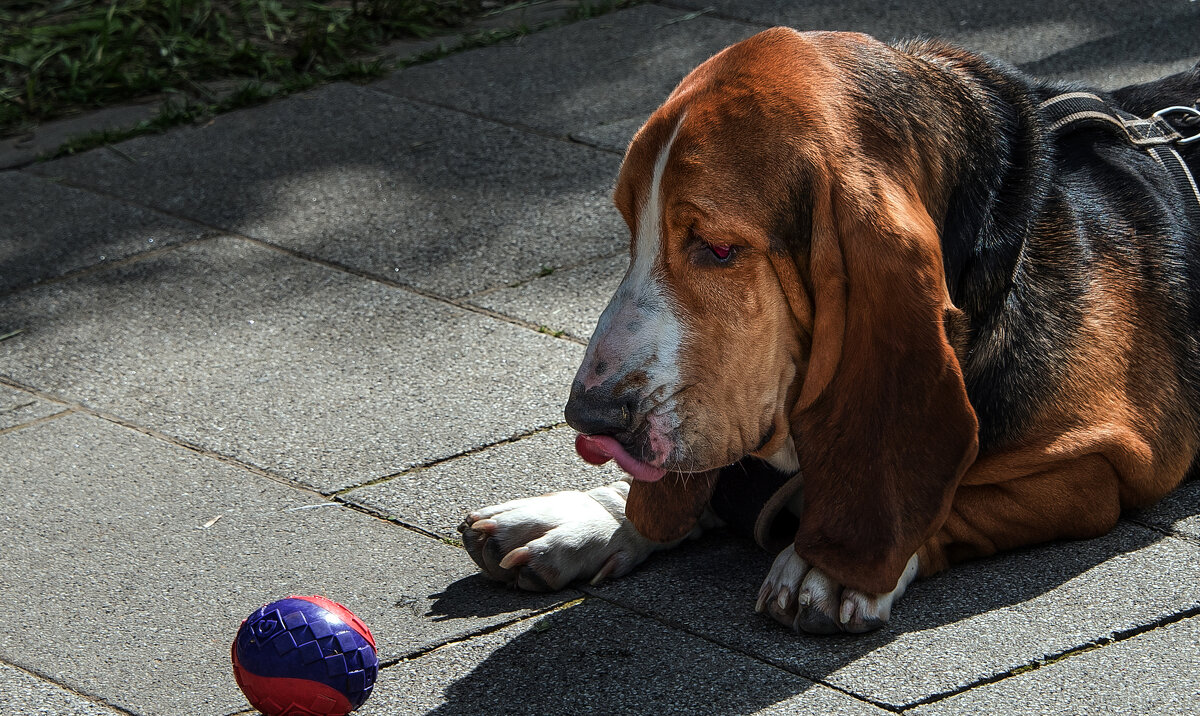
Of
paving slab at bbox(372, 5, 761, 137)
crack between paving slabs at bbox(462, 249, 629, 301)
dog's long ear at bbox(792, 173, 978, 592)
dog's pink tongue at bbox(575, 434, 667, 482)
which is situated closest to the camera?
dog's long ear at bbox(792, 173, 978, 592)

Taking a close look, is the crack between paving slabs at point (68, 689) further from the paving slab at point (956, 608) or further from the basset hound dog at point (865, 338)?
the paving slab at point (956, 608)

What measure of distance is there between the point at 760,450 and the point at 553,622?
63 centimetres

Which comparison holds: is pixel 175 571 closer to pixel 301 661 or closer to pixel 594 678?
pixel 301 661

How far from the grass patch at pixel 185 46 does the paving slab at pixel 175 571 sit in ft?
10.8

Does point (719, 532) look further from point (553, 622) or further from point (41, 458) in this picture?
point (41, 458)

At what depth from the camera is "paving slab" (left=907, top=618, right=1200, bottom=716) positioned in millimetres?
2916

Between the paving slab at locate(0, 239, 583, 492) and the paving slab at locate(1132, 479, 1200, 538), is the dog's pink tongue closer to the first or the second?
the paving slab at locate(0, 239, 583, 492)

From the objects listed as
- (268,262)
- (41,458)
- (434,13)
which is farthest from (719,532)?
(434,13)

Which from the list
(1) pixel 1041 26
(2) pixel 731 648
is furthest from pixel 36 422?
(1) pixel 1041 26

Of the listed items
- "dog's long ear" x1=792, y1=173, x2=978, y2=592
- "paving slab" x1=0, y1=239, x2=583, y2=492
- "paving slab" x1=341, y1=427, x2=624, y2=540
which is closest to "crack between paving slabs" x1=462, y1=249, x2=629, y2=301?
"paving slab" x1=0, y1=239, x2=583, y2=492

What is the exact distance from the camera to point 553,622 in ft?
11.0

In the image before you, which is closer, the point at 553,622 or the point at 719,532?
the point at 553,622

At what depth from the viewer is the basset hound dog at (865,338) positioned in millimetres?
3078

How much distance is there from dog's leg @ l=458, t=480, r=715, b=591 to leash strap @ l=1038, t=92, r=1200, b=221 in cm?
150
